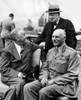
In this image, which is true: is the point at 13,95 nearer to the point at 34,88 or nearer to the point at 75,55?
the point at 34,88

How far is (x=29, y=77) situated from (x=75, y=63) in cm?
82

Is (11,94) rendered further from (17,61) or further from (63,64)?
(63,64)

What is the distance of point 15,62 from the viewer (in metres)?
4.46

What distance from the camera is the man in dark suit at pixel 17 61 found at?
4.37 m

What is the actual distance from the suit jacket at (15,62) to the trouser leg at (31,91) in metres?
0.38

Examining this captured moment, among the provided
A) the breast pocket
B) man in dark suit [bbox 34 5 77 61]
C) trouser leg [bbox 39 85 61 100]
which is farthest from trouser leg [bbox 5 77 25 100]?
man in dark suit [bbox 34 5 77 61]

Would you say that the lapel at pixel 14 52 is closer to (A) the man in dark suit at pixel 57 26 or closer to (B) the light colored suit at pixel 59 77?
(B) the light colored suit at pixel 59 77

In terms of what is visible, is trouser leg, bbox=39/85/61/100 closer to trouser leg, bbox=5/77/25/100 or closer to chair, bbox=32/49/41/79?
trouser leg, bbox=5/77/25/100

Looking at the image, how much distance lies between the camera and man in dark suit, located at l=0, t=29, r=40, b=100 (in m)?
4.37

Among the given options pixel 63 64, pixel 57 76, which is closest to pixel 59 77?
pixel 57 76

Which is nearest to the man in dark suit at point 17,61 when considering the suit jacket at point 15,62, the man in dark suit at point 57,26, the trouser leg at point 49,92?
the suit jacket at point 15,62

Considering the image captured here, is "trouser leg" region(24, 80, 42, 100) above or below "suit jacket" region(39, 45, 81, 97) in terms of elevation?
below

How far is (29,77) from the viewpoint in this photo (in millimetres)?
4445

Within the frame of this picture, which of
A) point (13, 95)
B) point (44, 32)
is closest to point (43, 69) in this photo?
point (13, 95)
